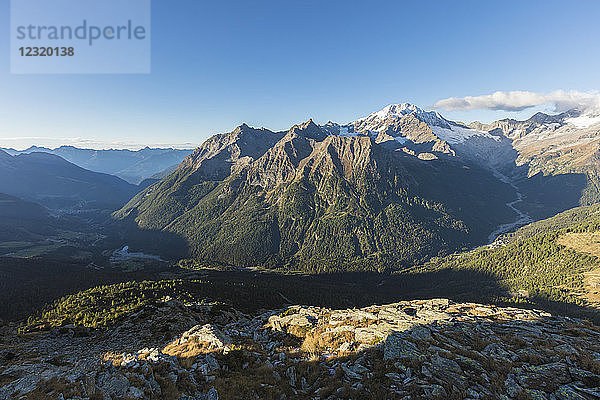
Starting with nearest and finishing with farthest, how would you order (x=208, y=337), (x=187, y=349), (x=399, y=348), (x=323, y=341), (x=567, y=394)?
(x=567, y=394) < (x=399, y=348) < (x=187, y=349) < (x=323, y=341) < (x=208, y=337)

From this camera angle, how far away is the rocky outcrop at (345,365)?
22391 millimetres

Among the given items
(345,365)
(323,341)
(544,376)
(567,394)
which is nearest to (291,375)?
(345,365)

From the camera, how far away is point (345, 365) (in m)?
27.7

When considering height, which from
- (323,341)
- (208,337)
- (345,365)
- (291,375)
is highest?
(345,365)

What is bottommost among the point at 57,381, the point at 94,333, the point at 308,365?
the point at 94,333

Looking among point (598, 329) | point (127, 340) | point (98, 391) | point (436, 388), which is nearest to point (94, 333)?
point (127, 340)

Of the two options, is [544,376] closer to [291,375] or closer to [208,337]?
[291,375]

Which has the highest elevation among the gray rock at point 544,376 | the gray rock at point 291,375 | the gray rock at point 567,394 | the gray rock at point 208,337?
the gray rock at point 567,394

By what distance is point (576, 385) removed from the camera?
22.5m

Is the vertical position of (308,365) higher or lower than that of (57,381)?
lower

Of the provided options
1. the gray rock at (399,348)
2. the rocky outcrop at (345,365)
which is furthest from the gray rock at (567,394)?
the gray rock at (399,348)

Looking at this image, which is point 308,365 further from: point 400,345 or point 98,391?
point 98,391

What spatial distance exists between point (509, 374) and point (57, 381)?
145 feet

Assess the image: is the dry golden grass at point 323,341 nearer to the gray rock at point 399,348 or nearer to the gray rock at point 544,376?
the gray rock at point 399,348
